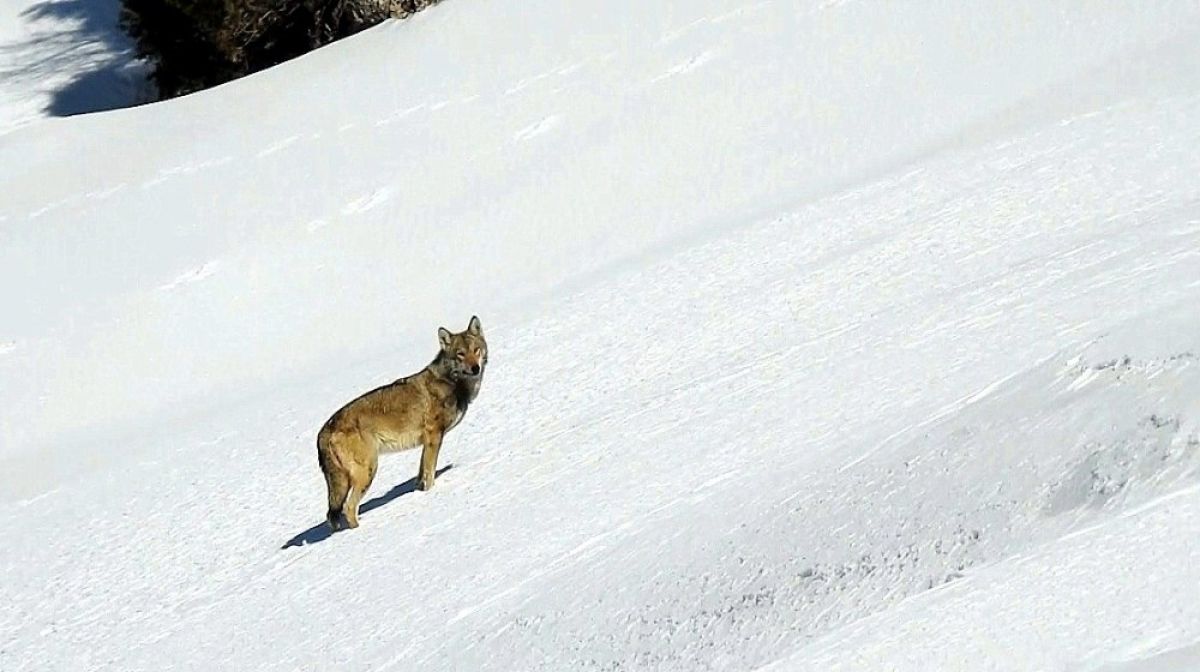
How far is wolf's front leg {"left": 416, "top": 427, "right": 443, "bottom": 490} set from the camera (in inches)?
530

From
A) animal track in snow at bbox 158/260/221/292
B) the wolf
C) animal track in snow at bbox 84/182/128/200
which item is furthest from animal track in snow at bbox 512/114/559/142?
the wolf

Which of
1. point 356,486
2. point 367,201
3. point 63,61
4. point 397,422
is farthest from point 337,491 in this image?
point 63,61

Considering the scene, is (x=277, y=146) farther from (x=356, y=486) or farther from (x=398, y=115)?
(x=356, y=486)

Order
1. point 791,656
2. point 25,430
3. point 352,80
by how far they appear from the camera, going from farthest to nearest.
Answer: point 352,80 < point 25,430 < point 791,656

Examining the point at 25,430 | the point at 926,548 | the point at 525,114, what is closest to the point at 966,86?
the point at 525,114

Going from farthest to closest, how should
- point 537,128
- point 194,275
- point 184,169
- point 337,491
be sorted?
point 184,169, point 537,128, point 194,275, point 337,491

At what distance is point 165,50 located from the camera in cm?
3441

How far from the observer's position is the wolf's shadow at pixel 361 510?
13.7 m

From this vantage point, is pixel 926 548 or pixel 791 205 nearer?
pixel 926 548

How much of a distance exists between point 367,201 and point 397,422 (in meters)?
11.2

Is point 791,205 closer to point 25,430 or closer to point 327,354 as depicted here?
point 327,354

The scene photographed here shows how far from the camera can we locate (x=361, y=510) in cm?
1397

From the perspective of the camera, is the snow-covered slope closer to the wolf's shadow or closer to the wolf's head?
the wolf's shadow

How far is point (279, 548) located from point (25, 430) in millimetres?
6862
